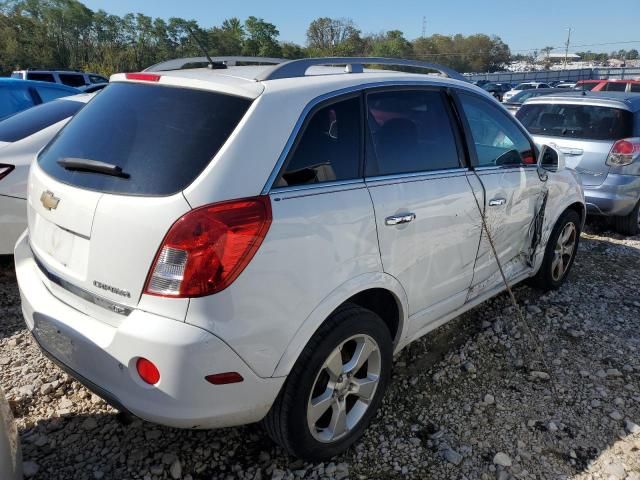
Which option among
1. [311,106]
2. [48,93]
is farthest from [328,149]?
[48,93]

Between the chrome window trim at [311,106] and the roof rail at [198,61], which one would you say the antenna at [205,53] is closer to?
the roof rail at [198,61]

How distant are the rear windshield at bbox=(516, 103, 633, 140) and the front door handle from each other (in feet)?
14.5

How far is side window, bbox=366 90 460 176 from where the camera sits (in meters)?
2.39

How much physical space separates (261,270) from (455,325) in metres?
2.30

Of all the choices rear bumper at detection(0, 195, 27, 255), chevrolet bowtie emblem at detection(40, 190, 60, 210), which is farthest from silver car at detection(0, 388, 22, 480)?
rear bumper at detection(0, 195, 27, 255)

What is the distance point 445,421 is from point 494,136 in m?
1.81

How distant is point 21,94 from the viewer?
22.6ft

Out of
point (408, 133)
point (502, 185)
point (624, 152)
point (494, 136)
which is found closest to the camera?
point (408, 133)

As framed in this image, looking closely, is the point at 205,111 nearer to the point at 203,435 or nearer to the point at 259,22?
the point at 203,435

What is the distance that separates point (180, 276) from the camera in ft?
5.68

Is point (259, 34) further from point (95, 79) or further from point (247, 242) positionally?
point (247, 242)

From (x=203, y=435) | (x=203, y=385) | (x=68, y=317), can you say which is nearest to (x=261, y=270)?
(x=203, y=385)

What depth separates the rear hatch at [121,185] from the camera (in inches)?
70.9

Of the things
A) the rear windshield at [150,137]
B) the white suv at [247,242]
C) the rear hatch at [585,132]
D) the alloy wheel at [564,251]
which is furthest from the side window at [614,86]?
the rear windshield at [150,137]
